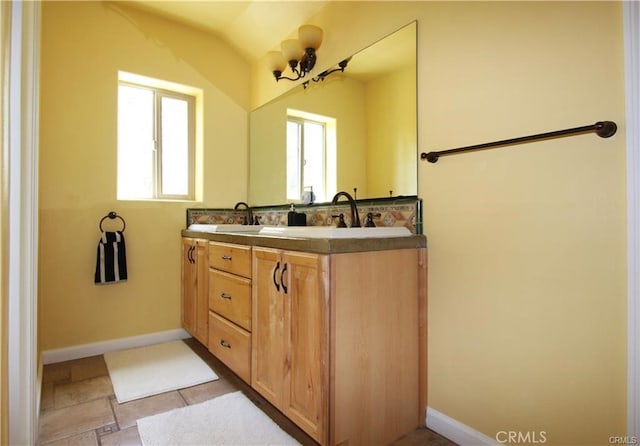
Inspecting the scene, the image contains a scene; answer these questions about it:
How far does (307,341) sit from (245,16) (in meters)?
2.64

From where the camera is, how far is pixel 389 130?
2.02 m


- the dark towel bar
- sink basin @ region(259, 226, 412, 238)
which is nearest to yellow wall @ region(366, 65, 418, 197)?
the dark towel bar

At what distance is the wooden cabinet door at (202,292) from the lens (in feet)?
8.27

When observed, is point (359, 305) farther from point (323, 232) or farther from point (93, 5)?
point (93, 5)

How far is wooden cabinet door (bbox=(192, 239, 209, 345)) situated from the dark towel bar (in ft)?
5.50

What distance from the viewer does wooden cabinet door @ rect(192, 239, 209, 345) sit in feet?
8.27

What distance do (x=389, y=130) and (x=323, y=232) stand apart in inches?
33.6

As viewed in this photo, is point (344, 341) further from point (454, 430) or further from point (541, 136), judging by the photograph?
point (541, 136)

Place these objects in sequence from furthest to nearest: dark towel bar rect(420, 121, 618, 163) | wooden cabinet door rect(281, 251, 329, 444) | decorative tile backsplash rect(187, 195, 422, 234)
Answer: decorative tile backsplash rect(187, 195, 422, 234), wooden cabinet door rect(281, 251, 329, 444), dark towel bar rect(420, 121, 618, 163)

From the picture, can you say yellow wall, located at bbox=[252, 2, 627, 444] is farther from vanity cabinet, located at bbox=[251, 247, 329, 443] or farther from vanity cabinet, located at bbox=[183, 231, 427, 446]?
vanity cabinet, located at bbox=[251, 247, 329, 443]

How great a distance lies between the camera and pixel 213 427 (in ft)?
5.72

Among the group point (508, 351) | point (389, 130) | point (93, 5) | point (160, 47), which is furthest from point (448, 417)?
point (93, 5)

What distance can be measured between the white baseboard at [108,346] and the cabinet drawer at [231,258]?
97cm

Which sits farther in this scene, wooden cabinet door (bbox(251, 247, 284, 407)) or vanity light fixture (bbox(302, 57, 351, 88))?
vanity light fixture (bbox(302, 57, 351, 88))
